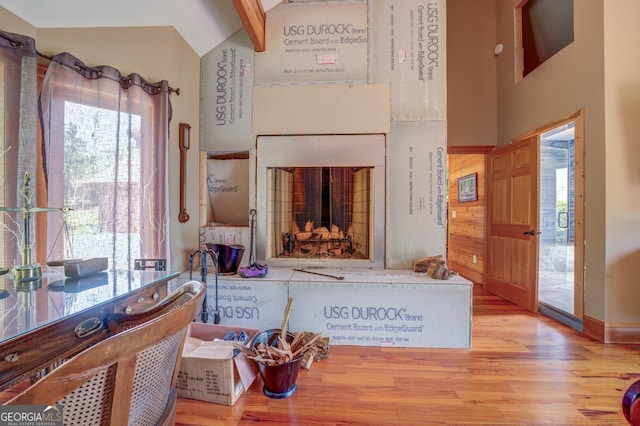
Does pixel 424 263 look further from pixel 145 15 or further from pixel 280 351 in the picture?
pixel 145 15

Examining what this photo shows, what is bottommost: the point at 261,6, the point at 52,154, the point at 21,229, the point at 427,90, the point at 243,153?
the point at 21,229

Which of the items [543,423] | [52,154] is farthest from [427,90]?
[52,154]

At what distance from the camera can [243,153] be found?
279 cm

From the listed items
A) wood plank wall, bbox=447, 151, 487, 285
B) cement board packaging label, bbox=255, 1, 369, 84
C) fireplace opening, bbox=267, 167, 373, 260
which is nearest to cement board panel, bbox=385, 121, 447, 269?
fireplace opening, bbox=267, 167, 373, 260

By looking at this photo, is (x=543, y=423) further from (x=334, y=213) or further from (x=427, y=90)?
(x=427, y=90)

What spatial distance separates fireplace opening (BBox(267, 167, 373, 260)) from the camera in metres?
2.77

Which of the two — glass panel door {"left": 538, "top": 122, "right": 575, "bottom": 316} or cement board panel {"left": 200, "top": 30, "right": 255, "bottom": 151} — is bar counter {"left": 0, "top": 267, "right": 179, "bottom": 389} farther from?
glass panel door {"left": 538, "top": 122, "right": 575, "bottom": 316}

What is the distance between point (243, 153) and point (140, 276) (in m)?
1.73

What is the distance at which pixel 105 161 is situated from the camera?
191 cm

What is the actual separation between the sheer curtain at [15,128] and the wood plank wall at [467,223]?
3.86 m

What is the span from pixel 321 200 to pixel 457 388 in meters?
1.81

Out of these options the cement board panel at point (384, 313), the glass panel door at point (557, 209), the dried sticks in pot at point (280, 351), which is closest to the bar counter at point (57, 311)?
the dried sticks in pot at point (280, 351)

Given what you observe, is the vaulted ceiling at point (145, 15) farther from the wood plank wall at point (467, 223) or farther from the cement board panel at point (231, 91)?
the wood plank wall at point (467, 223)

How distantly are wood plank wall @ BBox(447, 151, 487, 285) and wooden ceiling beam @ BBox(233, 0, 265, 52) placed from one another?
2567 millimetres
